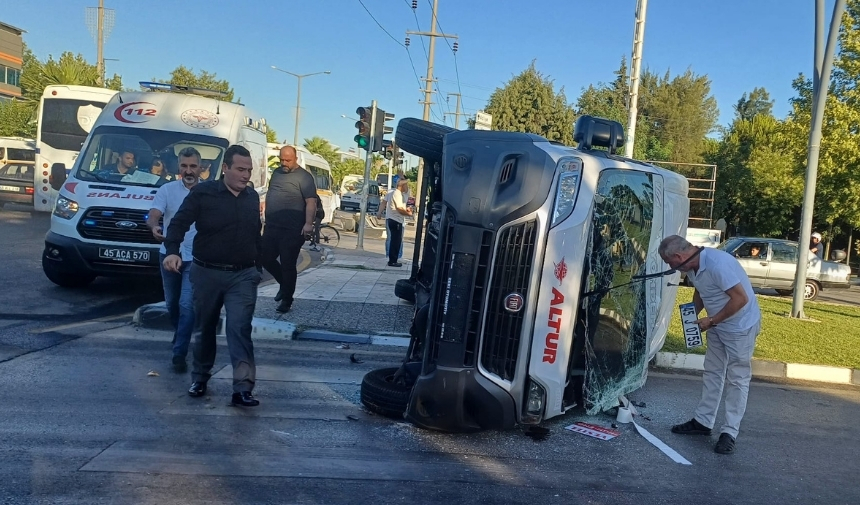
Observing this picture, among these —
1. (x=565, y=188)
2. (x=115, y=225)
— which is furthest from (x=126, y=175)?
(x=565, y=188)

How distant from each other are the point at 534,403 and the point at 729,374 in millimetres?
1640

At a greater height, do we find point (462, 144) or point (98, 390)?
point (462, 144)

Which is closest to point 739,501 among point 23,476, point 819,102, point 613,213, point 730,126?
point 613,213

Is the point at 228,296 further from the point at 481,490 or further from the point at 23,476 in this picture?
the point at 481,490

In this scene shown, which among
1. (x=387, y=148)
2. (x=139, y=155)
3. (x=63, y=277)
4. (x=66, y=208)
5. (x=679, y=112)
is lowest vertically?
(x=63, y=277)

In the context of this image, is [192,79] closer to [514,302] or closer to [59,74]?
[59,74]

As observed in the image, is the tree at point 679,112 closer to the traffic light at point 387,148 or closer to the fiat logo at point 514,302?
the traffic light at point 387,148

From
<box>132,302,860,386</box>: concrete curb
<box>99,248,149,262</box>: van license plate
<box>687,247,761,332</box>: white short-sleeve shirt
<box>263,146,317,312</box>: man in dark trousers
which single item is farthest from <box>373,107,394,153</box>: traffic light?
<box>687,247,761,332</box>: white short-sleeve shirt

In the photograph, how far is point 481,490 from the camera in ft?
13.3

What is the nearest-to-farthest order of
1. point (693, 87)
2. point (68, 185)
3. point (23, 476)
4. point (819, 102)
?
point (23, 476), point (68, 185), point (819, 102), point (693, 87)

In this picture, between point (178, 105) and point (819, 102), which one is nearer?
point (178, 105)

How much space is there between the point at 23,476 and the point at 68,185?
656cm

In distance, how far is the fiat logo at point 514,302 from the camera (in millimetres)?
4465

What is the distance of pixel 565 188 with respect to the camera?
4574 mm
